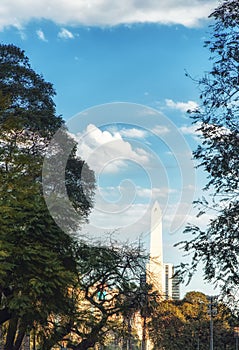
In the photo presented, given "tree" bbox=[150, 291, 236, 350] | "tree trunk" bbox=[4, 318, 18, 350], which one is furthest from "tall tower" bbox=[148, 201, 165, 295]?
"tree" bbox=[150, 291, 236, 350]

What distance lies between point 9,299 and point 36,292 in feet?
5.31

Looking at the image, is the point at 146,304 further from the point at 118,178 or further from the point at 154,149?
the point at 154,149

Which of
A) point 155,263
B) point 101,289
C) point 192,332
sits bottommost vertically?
point 101,289

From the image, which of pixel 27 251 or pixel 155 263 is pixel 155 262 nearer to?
pixel 155 263

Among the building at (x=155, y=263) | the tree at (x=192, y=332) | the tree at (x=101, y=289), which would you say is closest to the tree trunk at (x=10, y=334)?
the tree at (x=101, y=289)

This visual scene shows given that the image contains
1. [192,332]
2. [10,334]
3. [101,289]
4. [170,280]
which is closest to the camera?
[170,280]

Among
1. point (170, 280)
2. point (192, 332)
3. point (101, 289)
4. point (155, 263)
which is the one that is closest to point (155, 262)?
point (155, 263)

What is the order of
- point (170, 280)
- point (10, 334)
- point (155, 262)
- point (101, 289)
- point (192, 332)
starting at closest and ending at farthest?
point (170, 280)
point (10, 334)
point (101, 289)
point (155, 262)
point (192, 332)

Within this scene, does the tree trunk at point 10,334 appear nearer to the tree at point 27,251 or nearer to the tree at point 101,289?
the tree at point 27,251

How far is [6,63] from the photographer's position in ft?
104

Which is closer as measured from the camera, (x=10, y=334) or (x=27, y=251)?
(x=27, y=251)

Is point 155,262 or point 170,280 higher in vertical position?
point 155,262

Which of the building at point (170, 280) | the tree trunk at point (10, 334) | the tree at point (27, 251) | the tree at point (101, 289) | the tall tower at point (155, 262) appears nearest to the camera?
the building at point (170, 280)

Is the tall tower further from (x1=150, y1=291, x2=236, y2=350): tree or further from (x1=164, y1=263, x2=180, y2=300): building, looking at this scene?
(x1=150, y1=291, x2=236, y2=350): tree
